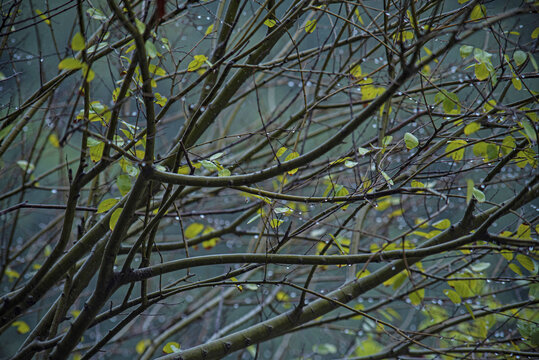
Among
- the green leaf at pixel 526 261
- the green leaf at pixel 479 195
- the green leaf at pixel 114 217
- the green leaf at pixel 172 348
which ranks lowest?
the green leaf at pixel 172 348

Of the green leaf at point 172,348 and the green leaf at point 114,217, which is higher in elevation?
the green leaf at point 114,217

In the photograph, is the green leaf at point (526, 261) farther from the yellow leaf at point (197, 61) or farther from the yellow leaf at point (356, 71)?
the yellow leaf at point (197, 61)

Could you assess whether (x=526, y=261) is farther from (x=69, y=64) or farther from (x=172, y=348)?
(x=69, y=64)

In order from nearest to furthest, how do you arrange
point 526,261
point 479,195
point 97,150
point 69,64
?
point 69,64, point 479,195, point 97,150, point 526,261

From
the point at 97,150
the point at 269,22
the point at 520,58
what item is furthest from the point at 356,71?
the point at 97,150

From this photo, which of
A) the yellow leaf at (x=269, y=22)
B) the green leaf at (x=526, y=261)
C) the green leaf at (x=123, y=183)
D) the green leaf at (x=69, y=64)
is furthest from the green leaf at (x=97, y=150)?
the green leaf at (x=526, y=261)

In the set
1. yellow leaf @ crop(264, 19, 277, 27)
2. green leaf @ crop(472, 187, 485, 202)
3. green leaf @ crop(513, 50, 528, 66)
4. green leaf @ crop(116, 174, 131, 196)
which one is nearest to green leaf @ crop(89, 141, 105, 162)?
green leaf @ crop(116, 174, 131, 196)

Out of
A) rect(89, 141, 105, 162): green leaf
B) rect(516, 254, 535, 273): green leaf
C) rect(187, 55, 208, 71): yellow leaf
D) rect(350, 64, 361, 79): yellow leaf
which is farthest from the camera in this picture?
rect(350, 64, 361, 79): yellow leaf

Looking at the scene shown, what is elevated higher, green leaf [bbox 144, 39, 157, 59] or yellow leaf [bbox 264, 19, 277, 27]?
yellow leaf [bbox 264, 19, 277, 27]

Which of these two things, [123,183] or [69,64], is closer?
[69,64]

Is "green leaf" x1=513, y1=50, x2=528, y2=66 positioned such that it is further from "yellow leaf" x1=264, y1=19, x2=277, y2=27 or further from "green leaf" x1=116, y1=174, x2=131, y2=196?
"green leaf" x1=116, y1=174, x2=131, y2=196

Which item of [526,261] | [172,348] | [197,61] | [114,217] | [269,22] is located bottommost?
[172,348]

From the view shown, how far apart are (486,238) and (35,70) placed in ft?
8.77

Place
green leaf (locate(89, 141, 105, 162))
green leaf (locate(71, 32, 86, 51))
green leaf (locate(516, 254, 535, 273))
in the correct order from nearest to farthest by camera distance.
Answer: green leaf (locate(71, 32, 86, 51))
green leaf (locate(89, 141, 105, 162))
green leaf (locate(516, 254, 535, 273))
